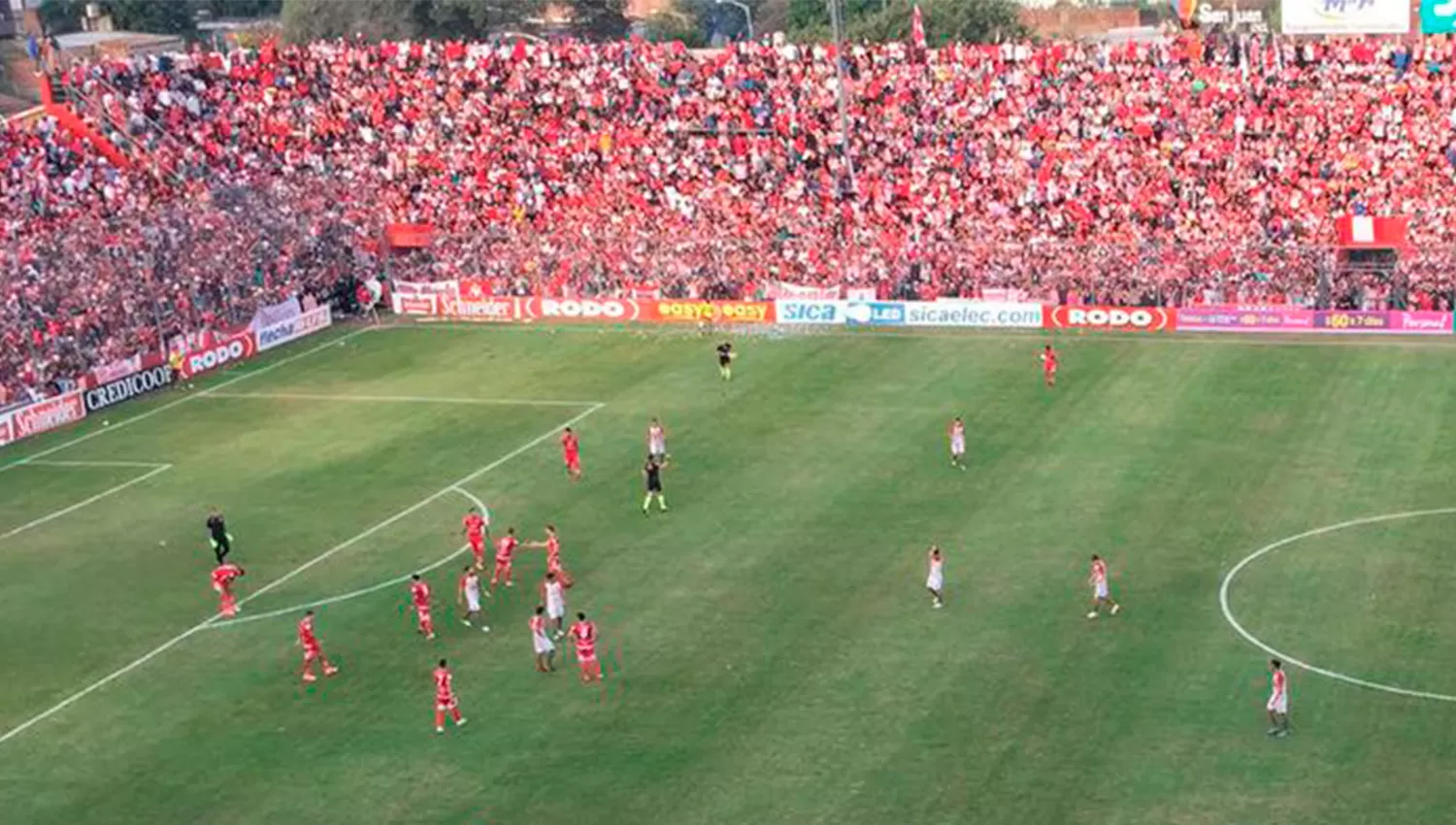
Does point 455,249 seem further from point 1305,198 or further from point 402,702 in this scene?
point 402,702

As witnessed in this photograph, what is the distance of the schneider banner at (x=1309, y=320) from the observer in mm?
62531

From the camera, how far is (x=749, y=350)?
6531 centimetres

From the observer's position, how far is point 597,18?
134375mm

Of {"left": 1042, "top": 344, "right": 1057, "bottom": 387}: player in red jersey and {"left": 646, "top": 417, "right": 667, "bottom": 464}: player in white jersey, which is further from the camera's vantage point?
{"left": 1042, "top": 344, "right": 1057, "bottom": 387}: player in red jersey

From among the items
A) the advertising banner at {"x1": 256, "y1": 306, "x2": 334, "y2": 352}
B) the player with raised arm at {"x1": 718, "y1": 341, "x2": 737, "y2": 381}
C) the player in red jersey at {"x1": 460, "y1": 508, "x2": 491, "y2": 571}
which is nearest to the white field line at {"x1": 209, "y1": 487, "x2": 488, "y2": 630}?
the player in red jersey at {"x1": 460, "y1": 508, "x2": 491, "y2": 571}

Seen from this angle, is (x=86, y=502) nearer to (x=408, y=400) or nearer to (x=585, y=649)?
(x=408, y=400)

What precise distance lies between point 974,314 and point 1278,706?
3642 centimetres

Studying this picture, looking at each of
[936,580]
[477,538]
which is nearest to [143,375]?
[477,538]

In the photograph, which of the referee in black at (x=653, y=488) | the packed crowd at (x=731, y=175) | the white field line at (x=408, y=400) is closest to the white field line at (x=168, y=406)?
the white field line at (x=408, y=400)

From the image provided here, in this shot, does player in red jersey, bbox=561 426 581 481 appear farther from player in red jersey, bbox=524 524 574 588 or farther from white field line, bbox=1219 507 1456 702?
white field line, bbox=1219 507 1456 702

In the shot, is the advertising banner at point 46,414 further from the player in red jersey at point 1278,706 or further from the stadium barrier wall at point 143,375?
the player in red jersey at point 1278,706

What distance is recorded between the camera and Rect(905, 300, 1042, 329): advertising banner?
66.7m

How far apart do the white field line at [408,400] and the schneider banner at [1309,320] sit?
70.0ft

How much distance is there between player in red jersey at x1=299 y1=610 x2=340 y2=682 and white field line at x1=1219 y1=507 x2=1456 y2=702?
17.7m
